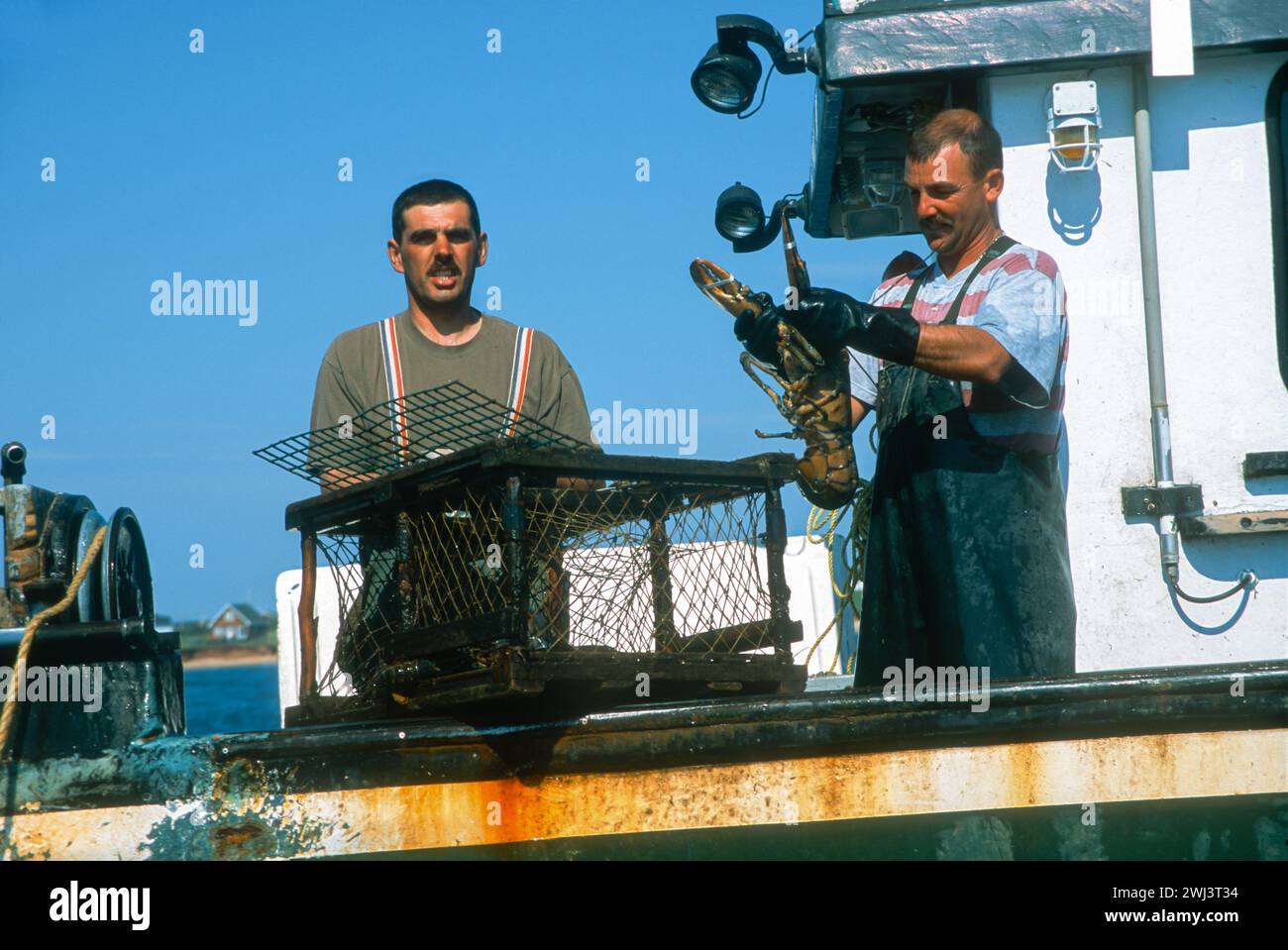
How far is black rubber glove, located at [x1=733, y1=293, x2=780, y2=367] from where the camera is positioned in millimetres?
3762

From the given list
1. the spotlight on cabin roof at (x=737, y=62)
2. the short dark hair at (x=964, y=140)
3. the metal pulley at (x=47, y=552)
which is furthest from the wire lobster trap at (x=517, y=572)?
the spotlight on cabin roof at (x=737, y=62)

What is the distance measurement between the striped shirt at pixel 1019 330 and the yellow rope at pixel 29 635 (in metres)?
2.28

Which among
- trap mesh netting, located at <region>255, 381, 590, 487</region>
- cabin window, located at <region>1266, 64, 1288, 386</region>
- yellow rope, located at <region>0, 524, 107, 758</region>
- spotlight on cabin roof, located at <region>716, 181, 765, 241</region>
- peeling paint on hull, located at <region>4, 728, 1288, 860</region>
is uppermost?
spotlight on cabin roof, located at <region>716, 181, 765, 241</region>

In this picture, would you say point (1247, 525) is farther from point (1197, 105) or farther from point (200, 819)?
point (200, 819)

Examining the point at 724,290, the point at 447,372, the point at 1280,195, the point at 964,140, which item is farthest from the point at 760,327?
the point at 1280,195

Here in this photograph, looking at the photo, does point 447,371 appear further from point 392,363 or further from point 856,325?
point 856,325

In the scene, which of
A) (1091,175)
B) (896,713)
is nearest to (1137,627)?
(896,713)

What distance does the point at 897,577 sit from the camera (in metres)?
4.13

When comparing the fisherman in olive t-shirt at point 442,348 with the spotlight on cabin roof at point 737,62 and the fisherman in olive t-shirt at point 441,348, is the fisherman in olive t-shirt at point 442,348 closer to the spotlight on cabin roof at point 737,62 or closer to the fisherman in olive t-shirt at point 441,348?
the fisherman in olive t-shirt at point 441,348

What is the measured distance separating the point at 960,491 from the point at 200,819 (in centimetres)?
208

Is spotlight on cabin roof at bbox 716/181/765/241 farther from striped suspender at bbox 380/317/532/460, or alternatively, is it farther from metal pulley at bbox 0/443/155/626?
metal pulley at bbox 0/443/155/626

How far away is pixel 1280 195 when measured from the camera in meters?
4.50

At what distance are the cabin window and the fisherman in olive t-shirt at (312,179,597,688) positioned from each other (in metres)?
2.08

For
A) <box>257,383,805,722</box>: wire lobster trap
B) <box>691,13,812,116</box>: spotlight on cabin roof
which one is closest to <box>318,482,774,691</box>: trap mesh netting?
<box>257,383,805,722</box>: wire lobster trap
